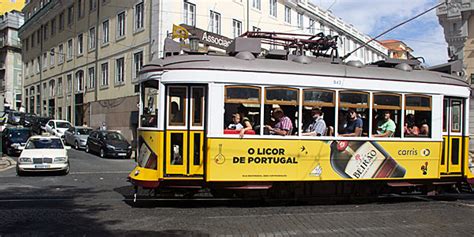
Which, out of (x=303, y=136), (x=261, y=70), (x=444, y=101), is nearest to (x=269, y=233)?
(x=303, y=136)

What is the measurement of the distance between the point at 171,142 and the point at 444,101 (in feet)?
21.4

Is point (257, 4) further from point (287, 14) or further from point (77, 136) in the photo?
point (77, 136)

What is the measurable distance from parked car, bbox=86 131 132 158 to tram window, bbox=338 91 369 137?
1556cm

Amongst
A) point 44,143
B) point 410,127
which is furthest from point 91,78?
point 410,127

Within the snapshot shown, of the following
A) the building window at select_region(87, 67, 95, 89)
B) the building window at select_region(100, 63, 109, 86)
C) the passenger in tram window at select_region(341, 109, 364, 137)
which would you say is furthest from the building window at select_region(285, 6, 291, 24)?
the passenger in tram window at select_region(341, 109, 364, 137)

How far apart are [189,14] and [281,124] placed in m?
20.8

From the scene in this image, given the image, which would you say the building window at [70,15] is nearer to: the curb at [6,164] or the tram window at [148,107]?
the curb at [6,164]

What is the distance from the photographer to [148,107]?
31.3ft

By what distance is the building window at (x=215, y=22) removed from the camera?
30.0 meters

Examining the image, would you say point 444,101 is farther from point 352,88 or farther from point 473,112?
point 473,112

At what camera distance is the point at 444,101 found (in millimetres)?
10453

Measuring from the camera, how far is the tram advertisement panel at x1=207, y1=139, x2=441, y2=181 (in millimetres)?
8906

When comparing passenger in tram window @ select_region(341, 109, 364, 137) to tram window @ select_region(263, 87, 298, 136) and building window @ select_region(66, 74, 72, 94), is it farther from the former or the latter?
building window @ select_region(66, 74, 72, 94)

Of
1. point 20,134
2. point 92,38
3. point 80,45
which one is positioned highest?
point 92,38
